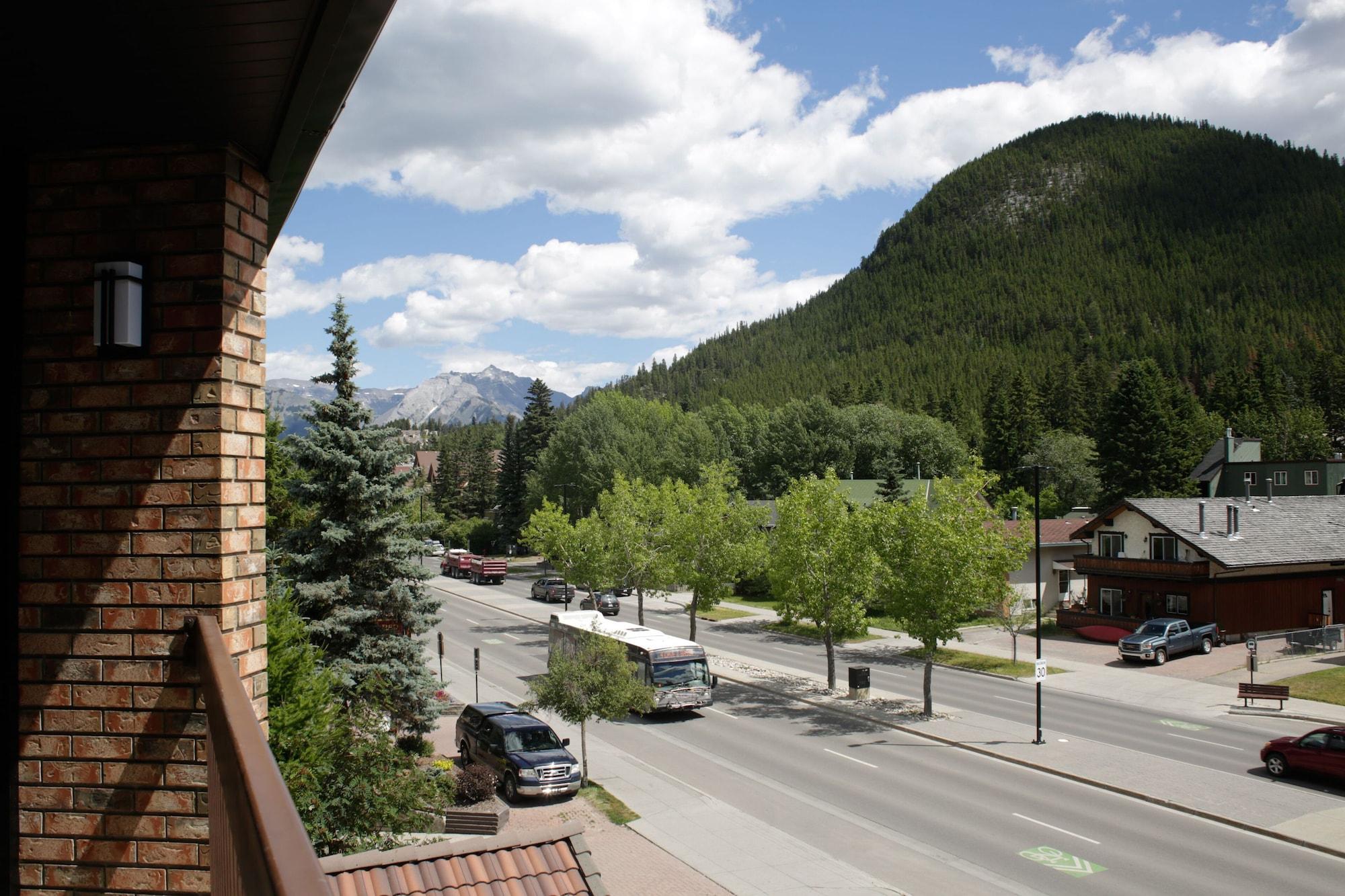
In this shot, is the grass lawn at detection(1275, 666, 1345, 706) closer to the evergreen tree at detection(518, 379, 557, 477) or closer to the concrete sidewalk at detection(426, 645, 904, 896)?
the concrete sidewalk at detection(426, 645, 904, 896)

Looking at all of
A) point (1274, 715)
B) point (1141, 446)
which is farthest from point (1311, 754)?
point (1141, 446)

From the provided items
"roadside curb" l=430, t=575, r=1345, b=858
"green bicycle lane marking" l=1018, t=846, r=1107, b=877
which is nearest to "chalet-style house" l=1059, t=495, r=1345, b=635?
"roadside curb" l=430, t=575, r=1345, b=858

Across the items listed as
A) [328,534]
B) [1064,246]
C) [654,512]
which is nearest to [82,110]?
[328,534]

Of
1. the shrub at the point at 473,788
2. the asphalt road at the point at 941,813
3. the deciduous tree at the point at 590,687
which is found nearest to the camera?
the asphalt road at the point at 941,813

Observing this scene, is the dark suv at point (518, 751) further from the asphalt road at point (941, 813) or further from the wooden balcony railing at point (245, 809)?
the wooden balcony railing at point (245, 809)

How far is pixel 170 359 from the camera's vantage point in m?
3.61

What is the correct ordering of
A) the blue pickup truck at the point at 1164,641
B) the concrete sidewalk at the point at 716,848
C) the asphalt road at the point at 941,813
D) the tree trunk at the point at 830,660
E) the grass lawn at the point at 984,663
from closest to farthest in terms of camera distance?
the concrete sidewalk at the point at 716,848 < the asphalt road at the point at 941,813 < the tree trunk at the point at 830,660 < the grass lawn at the point at 984,663 < the blue pickup truck at the point at 1164,641

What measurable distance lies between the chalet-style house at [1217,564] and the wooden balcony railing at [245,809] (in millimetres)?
44097

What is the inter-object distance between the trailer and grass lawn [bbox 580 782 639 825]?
1825 inches

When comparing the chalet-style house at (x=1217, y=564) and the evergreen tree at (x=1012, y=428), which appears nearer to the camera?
the chalet-style house at (x=1217, y=564)

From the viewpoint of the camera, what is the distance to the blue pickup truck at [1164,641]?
Answer: 35.1m

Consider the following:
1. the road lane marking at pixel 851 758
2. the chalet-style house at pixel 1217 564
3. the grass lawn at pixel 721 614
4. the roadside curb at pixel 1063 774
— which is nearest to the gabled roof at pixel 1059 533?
the chalet-style house at pixel 1217 564

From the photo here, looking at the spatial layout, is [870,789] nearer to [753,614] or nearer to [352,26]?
[352,26]

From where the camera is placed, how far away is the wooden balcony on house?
39.2 metres
